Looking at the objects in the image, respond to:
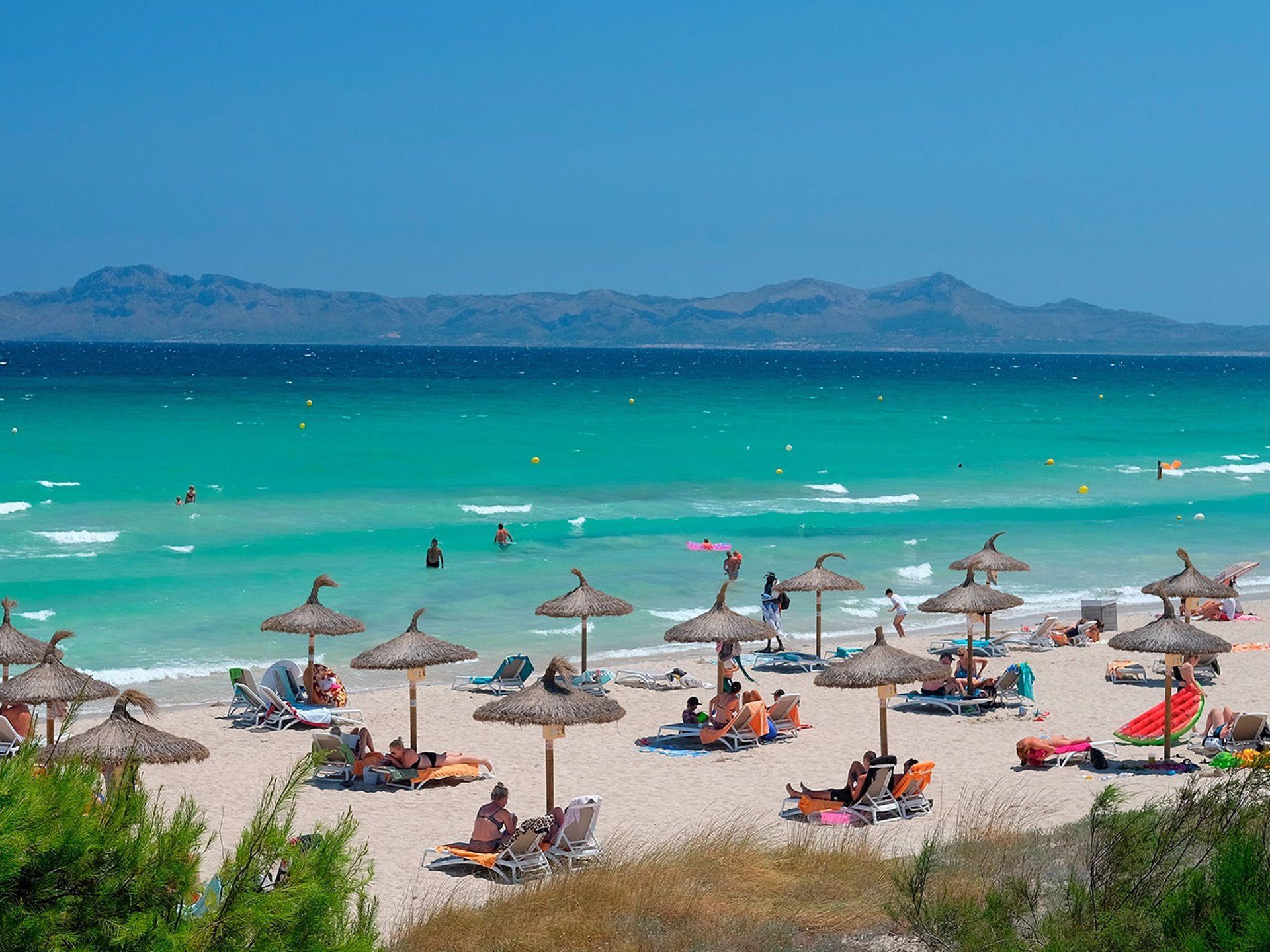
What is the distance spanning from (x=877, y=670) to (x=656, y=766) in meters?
2.66

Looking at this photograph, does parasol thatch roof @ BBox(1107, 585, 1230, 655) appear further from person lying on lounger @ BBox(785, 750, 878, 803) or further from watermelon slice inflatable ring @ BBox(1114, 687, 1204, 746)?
person lying on lounger @ BBox(785, 750, 878, 803)

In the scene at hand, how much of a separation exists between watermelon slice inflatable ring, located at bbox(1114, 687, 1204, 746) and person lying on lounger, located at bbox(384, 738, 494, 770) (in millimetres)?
6822

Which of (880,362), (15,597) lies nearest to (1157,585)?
(15,597)

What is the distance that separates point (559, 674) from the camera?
12.4 meters

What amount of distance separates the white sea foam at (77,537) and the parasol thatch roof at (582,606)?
16.4 meters

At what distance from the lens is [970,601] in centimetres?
1755

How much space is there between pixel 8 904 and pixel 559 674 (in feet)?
25.8

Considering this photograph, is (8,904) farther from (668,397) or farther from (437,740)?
(668,397)

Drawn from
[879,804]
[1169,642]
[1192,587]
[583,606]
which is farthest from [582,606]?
[1192,587]

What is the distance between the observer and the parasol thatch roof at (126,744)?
1019 cm

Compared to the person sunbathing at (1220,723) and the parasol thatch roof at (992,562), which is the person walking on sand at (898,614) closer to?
the parasol thatch roof at (992,562)

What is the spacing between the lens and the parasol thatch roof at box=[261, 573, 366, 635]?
16625mm

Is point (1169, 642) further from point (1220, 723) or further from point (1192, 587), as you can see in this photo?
point (1192, 587)

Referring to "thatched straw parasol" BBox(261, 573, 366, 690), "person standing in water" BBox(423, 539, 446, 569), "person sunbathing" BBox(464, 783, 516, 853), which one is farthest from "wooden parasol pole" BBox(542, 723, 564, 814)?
"person standing in water" BBox(423, 539, 446, 569)
